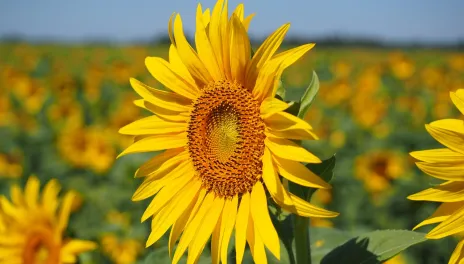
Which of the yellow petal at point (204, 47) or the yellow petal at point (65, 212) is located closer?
the yellow petal at point (204, 47)

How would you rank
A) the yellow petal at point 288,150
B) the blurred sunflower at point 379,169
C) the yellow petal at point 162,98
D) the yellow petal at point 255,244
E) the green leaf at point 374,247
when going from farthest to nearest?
the blurred sunflower at point 379,169 < the yellow petal at point 162,98 < the green leaf at point 374,247 < the yellow petal at point 255,244 < the yellow petal at point 288,150

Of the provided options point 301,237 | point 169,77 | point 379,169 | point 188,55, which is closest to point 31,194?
point 169,77

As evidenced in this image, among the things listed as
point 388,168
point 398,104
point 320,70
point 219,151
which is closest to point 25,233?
point 219,151

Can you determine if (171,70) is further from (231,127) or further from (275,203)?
(275,203)

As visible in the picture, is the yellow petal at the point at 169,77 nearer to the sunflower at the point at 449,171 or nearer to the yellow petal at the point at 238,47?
the yellow petal at the point at 238,47

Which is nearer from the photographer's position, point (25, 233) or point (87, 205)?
point (25, 233)

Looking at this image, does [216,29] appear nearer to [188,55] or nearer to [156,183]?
[188,55]

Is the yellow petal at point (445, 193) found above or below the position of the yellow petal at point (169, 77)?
below

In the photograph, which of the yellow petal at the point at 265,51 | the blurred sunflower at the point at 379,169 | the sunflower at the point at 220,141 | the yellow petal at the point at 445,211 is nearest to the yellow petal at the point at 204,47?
the sunflower at the point at 220,141
